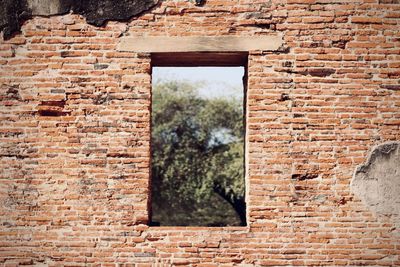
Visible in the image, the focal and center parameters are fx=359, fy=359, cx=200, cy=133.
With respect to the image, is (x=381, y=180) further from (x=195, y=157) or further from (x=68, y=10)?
(x=195, y=157)

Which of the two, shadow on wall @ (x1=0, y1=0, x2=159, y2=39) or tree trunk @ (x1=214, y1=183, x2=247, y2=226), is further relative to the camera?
tree trunk @ (x1=214, y1=183, x2=247, y2=226)

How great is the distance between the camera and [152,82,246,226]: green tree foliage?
1448 cm

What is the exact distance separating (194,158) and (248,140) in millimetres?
11025

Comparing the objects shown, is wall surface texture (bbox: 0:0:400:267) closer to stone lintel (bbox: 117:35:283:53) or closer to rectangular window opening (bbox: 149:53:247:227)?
stone lintel (bbox: 117:35:283:53)

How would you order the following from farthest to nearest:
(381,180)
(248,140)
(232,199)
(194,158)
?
(194,158) → (232,199) → (248,140) → (381,180)

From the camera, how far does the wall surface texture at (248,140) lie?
4035mm

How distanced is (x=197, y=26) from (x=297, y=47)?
1.18 m

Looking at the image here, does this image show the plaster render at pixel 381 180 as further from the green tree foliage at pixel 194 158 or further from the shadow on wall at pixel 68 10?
the green tree foliage at pixel 194 158

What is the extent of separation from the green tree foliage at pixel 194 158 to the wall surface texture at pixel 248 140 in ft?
31.7

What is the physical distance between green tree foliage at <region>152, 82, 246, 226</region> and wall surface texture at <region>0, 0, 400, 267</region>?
9.65 metres

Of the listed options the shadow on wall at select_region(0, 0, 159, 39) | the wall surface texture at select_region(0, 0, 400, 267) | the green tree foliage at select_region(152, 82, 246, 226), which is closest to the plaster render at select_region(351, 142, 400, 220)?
the wall surface texture at select_region(0, 0, 400, 267)

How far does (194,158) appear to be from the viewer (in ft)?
49.5

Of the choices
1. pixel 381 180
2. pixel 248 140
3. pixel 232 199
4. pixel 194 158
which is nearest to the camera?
pixel 381 180

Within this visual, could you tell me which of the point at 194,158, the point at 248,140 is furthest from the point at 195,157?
the point at 248,140
